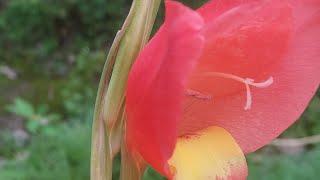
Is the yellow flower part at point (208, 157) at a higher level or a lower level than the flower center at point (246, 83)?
lower

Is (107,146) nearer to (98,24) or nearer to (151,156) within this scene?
(151,156)

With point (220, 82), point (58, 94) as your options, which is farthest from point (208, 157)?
point (58, 94)

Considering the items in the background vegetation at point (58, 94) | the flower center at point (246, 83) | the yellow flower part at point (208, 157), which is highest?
the flower center at point (246, 83)

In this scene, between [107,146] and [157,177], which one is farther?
[157,177]

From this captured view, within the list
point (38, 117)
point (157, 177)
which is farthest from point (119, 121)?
point (38, 117)

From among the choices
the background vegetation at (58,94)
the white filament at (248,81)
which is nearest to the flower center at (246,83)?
the white filament at (248,81)

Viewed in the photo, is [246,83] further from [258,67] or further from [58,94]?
[58,94]

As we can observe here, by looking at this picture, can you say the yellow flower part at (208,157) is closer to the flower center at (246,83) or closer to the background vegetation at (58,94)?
the flower center at (246,83)
